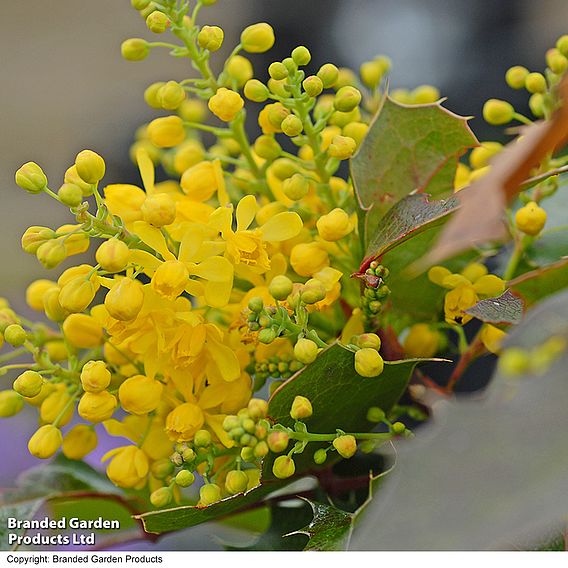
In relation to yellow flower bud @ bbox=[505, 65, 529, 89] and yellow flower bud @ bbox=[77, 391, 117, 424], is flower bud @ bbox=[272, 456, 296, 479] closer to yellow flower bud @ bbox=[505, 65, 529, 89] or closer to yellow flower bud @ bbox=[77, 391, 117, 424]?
yellow flower bud @ bbox=[77, 391, 117, 424]

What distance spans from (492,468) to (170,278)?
150mm

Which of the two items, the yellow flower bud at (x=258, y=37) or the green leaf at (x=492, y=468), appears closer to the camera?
the green leaf at (x=492, y=468)

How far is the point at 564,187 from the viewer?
416 mm

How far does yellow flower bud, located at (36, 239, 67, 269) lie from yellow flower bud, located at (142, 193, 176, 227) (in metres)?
0.04

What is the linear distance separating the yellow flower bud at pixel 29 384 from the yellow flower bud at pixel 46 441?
29mm

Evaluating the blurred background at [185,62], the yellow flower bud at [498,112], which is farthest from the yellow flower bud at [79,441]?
the blurred background at [185,62]

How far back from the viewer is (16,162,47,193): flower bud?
315 millimetres

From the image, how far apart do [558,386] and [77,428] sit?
261mm

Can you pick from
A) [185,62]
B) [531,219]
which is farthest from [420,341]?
[185,62]

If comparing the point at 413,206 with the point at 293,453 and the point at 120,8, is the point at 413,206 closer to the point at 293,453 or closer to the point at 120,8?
the point at 293,453

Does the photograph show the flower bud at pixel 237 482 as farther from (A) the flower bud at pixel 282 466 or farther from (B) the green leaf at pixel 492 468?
(B) the green leaf at pixel 492 468

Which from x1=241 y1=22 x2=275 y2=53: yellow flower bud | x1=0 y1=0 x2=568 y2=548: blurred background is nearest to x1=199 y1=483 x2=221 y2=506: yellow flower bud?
x1=241 y1=22 x2=275 y2=53: yellow flower bud

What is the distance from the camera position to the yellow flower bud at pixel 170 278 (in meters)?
0.29

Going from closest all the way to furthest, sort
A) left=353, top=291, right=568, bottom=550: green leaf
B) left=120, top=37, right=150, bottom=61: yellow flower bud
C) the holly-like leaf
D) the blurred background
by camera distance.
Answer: left=353, top=291, right=568, bottom=550: green leaf
the holly-like leaf
left=120, top=37, right=150, bottom=61: yellow flower bud
the blurred background
